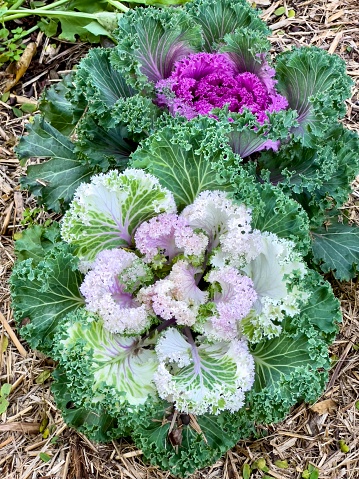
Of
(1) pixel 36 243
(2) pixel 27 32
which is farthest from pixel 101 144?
(2) pixel 27 32

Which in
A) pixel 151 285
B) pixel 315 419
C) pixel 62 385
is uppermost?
pixel 151 285

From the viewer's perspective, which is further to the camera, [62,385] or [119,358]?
[62,385]

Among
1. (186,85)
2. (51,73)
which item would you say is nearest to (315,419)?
(186,85)

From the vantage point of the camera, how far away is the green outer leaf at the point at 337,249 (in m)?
3.29

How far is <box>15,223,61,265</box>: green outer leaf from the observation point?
3.17 metres

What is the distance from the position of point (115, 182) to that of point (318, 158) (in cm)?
104

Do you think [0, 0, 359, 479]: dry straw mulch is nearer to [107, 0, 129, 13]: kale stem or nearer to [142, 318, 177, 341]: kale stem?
[142, 318, 177, 341]: kale stem

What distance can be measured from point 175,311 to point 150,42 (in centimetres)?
136

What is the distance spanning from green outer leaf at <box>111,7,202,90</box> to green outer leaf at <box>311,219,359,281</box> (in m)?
1.21

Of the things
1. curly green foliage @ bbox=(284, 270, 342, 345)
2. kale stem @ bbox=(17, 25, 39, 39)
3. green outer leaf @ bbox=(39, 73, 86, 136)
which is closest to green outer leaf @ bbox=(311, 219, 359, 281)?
curly green foliage @ bbox=(284, 270, 342, 345)

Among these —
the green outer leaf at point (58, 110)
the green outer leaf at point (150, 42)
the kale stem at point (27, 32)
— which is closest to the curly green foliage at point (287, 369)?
the green outer leaf at point (150, 42)

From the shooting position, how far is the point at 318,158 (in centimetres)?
306

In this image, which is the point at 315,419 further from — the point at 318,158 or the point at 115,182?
the point at 115,182

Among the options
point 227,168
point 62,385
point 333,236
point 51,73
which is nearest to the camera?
point 227,168
